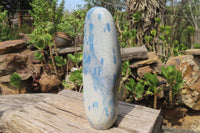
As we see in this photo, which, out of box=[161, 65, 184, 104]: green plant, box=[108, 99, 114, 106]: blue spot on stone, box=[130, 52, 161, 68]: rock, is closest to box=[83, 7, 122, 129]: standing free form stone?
box=[108, 99, 114, 106]: blue spot on stone

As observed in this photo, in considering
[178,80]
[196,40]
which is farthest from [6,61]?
[196,40]

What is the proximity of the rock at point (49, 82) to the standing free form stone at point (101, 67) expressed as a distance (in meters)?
2.64

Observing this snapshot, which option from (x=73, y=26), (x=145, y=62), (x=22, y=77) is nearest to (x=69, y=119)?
(x=145, y=62)

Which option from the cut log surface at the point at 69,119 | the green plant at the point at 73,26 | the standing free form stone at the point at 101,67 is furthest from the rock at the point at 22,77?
the standing free form stone at the point at 101,67

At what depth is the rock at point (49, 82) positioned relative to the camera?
12.0 feet

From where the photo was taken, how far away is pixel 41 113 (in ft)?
4.87

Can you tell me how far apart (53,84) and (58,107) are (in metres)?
2.21

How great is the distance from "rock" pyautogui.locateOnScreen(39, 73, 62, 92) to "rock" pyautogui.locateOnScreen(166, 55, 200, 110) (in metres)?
2.48

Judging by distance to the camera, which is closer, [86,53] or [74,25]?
[86,53]

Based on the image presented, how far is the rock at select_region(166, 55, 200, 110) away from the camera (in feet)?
8.13

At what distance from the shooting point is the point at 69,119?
4.48 feet

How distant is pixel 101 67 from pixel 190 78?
82.1 inches

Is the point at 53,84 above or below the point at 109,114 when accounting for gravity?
below

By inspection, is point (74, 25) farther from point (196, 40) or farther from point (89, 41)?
point (89, 41)
